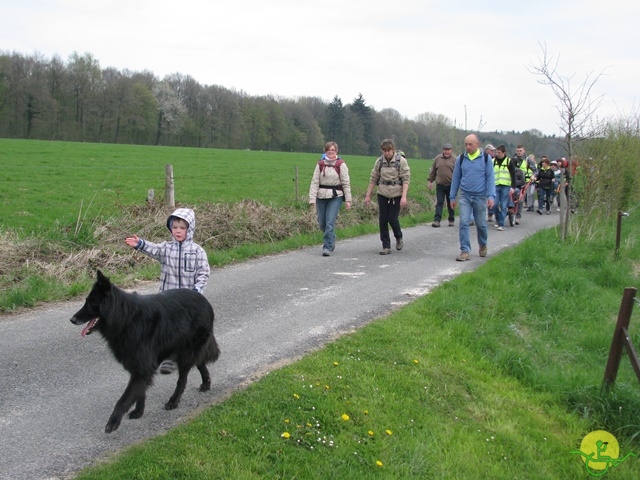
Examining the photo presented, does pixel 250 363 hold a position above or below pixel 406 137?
below

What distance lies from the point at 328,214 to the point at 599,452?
693cm

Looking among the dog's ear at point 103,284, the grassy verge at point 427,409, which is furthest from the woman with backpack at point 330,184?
the dog's ear at point 103,284

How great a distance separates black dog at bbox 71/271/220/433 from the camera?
157 inches

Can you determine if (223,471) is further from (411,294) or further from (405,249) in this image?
(405,249)

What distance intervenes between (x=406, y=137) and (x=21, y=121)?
46.1 metres

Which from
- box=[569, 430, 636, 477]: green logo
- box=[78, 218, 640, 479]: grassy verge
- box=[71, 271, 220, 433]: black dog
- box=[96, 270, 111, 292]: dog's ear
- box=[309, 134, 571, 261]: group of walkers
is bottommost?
box=[569, 430, 636, 477]: green logo

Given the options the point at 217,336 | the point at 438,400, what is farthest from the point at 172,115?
the point at 438,400

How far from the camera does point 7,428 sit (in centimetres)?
409

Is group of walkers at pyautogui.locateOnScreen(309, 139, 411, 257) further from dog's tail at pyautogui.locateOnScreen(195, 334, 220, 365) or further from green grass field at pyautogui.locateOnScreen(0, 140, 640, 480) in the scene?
dog's tail at pyautogui.locateOnScreen(195, 334, 220, 365)

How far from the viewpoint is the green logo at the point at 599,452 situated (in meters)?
4.50

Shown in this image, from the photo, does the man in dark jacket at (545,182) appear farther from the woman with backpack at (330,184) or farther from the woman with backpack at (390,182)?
the woman with backpack at (330,184)

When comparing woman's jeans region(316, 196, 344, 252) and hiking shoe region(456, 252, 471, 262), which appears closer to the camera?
woman's jeans region(316, 196, 344, 252)

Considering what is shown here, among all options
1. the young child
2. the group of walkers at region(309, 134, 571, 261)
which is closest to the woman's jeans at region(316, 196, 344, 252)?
the group of walkers at region(309, 134, 571, 261)

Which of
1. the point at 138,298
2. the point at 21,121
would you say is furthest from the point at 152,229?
the point at 21,121
